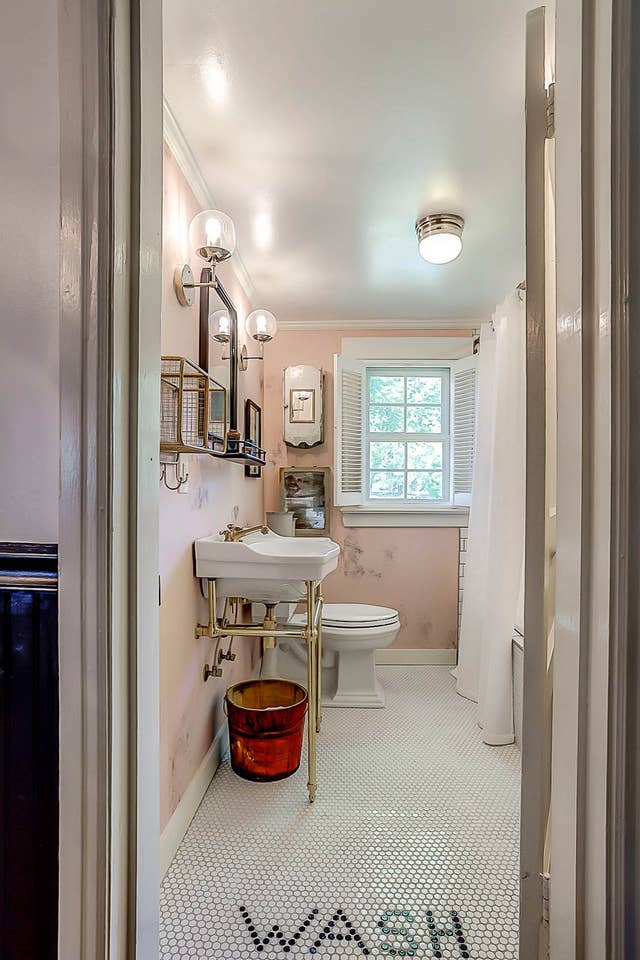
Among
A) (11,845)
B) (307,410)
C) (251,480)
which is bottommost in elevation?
(11,845)

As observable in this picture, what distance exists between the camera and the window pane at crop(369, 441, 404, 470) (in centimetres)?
376

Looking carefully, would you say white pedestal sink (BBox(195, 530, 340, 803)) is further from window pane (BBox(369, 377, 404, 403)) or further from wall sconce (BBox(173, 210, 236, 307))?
window pane (BBox(369, 377, 404, 403))

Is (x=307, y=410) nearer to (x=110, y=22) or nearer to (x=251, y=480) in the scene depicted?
(x=251, y=480)

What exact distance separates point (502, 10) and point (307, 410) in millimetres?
2410

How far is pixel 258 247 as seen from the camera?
254cm

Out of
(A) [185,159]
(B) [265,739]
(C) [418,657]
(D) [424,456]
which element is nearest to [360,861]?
(B) [265,739]

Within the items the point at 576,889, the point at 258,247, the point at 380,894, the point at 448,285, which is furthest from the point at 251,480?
the point at 576,889

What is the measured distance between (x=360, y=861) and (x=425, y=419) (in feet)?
8.84

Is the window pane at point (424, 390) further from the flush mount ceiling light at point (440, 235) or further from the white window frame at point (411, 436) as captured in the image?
the flush mount ceiling light at point (440, 235)

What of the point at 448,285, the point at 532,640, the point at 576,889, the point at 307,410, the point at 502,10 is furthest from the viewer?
the point at 307,410

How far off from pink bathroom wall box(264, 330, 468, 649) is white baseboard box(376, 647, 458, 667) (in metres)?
0.04

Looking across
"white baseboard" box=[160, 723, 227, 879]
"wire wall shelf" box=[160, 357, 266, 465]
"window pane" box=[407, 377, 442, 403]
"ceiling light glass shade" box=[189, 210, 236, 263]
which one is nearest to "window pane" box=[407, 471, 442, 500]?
"window pane" box=[407, 377, 442, 403]

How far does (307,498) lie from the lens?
3604 millimetres

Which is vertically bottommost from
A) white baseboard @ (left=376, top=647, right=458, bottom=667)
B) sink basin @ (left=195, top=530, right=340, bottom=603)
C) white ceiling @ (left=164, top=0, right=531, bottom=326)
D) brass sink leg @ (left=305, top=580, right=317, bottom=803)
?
white baseboard @ (left=376, top=647, right=458, bottom=667)
